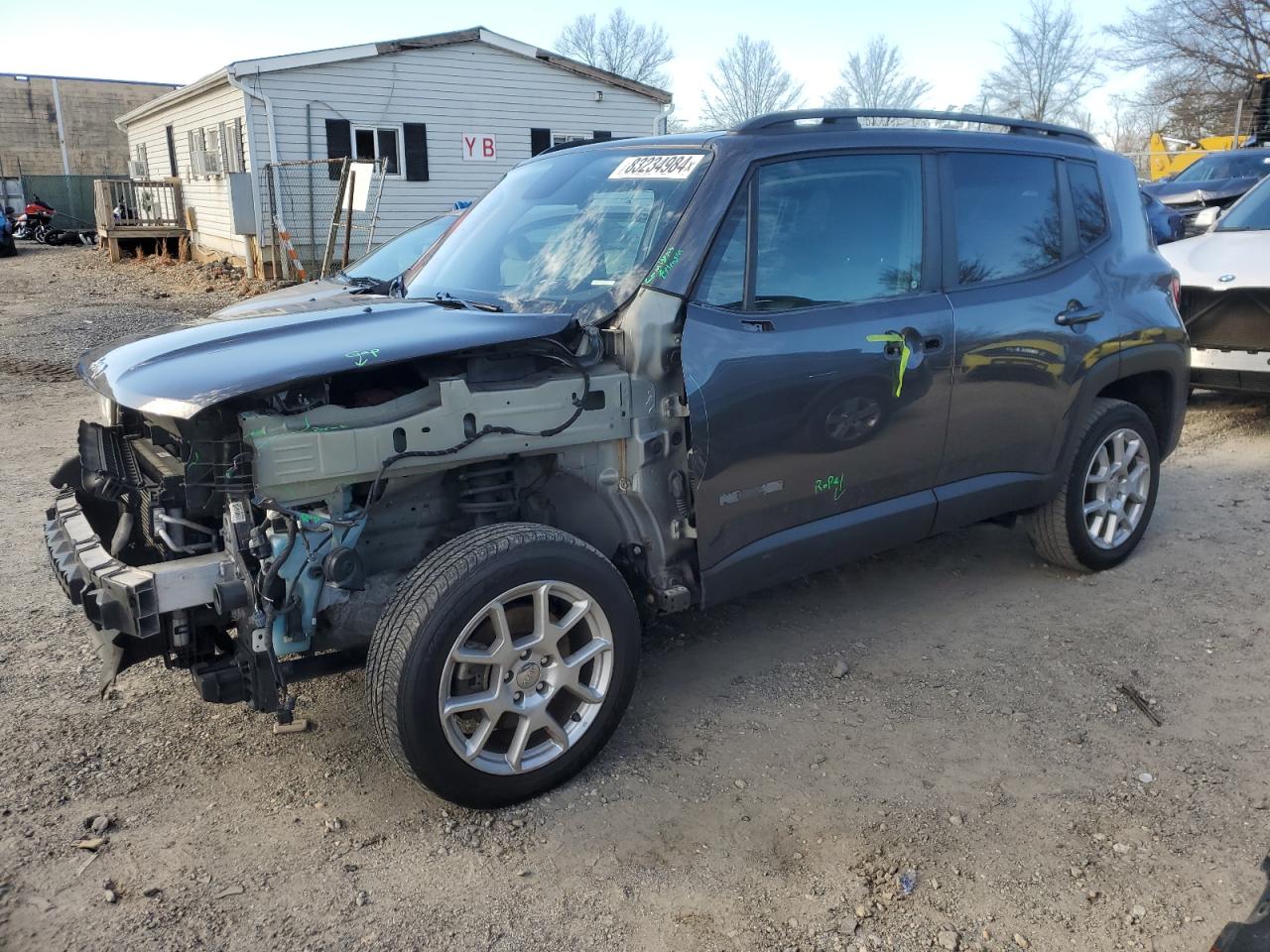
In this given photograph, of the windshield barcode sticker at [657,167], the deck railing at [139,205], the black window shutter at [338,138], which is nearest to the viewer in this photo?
the windshield barcode sticker at [657,167]

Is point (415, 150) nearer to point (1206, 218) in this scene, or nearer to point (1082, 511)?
point (1206, 218)

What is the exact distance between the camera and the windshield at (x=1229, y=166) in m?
15.4

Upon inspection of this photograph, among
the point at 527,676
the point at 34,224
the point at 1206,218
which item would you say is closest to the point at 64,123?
the point at 34,224

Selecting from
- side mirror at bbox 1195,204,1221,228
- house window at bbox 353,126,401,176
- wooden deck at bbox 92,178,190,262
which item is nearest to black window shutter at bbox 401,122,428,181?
house window at bbox 353,126,401,176

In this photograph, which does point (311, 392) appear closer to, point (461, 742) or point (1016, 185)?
point (461, 742)

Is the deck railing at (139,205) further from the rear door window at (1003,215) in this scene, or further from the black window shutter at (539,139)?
the rear door window at (1003,215)

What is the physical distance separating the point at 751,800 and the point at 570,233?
6.95ft

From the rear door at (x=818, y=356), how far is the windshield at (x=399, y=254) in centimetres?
361

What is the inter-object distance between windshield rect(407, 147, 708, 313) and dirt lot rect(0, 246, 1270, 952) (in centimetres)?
157

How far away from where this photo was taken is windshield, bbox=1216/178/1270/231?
7.93 m

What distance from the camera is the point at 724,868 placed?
2889mm

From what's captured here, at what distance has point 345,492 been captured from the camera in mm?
2967

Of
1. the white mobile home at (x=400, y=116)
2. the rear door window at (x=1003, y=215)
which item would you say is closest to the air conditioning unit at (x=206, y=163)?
the white mobile home at (x=400, y=116)

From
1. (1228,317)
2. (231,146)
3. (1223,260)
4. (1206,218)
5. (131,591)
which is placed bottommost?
(131,591)
